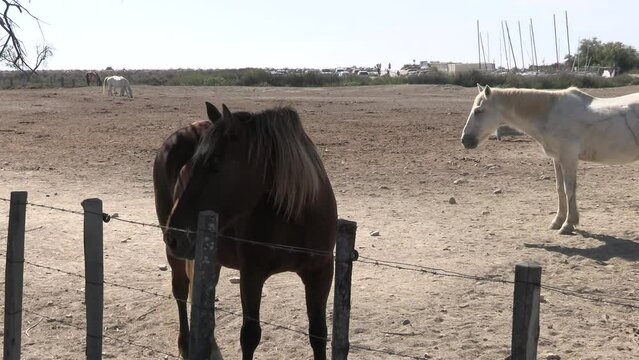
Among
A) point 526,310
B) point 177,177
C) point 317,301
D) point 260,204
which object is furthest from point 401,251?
point 526,310

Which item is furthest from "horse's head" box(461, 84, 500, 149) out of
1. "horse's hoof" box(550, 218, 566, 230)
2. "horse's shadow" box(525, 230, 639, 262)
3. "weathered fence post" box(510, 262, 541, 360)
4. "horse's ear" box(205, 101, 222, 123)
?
"weathered fence post" box(510, 262, 541, 360)

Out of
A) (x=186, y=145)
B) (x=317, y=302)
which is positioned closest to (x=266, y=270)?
(x=317, y=302)

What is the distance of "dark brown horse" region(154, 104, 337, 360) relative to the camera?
3.88 m

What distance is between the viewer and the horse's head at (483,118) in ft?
30.6

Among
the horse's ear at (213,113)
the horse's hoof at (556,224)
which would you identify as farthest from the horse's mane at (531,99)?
the horse's ear at (213,113)

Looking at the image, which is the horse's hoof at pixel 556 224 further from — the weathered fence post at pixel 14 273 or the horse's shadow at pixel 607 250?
the weathered fence post at pixel 14 273

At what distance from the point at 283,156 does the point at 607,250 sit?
4811 millimetres

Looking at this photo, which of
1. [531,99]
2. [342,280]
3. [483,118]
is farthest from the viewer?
[483,118]

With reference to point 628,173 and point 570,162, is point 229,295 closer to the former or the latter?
point 570,162

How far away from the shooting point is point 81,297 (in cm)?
618

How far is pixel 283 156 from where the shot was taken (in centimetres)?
409

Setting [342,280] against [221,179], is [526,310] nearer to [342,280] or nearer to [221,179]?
[342,280]

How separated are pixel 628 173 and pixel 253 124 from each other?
9683 mm

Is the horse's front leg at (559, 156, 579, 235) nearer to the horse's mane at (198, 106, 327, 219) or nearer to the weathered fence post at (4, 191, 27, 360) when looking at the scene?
the horse's mane at (198, 106, 327, 219)
